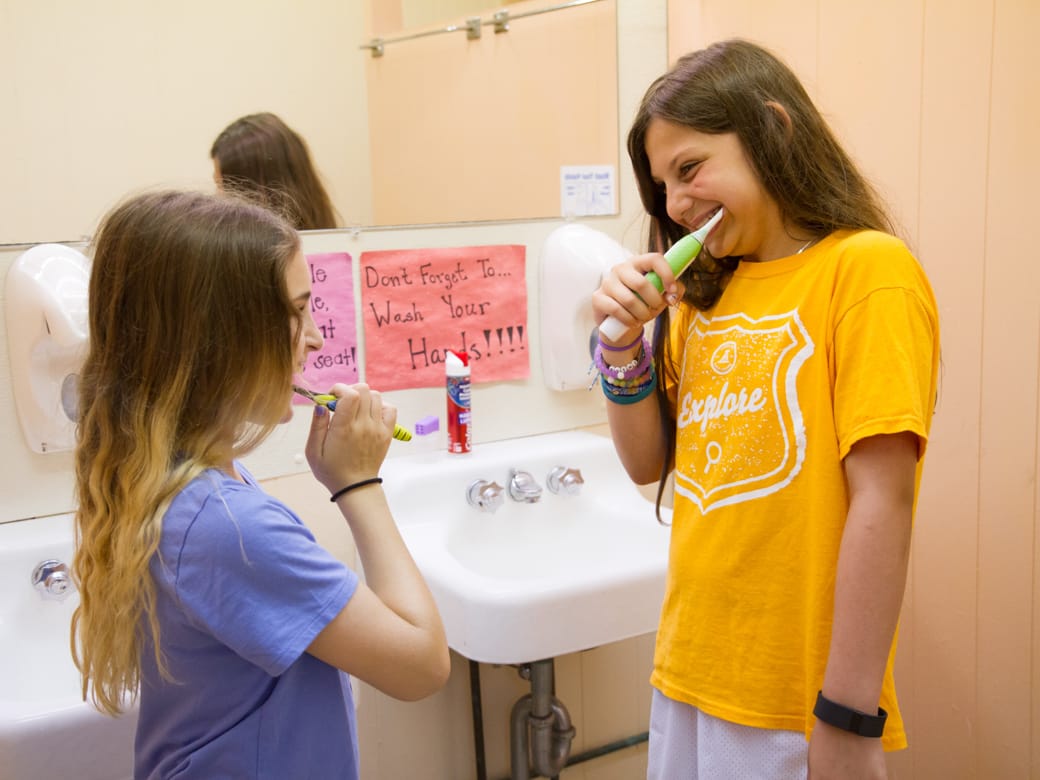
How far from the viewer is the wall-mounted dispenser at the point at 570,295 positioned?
1572mm

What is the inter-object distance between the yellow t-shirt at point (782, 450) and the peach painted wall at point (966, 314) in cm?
58

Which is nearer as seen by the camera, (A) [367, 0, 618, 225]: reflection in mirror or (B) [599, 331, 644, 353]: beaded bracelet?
(B) [599, 331, 644, 353]: beaded bracelet

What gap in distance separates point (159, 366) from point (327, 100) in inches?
31.5

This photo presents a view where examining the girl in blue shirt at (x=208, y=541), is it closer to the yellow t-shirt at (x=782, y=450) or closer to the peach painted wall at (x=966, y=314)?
the yellow t-shirt at (x=782, y=450)

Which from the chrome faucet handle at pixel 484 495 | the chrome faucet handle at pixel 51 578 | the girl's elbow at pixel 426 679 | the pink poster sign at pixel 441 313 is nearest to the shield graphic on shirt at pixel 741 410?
the girl's elbow at pixel 426 679

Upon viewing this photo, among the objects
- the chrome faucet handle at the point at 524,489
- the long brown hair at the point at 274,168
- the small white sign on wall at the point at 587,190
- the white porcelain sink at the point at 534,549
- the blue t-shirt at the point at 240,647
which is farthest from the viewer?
the small white sign on wall at the point at 587,190

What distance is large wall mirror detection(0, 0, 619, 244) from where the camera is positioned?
1.24 meters

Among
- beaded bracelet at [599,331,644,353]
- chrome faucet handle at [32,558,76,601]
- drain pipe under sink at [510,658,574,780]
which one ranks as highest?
beaded bracelet at [599,331,644,353]

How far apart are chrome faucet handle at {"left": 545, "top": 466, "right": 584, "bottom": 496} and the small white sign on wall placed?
45 cm

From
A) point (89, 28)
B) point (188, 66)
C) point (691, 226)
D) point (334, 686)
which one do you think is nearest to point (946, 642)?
point (691, 226)

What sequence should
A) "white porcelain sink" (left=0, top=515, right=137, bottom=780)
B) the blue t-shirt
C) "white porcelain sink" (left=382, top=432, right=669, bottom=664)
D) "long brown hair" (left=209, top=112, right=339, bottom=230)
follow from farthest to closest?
1. "long brown hair" (left=209, top=112, right=339, bottom=230)
2. "white porcelain sink" (left=382, top=432, right=669, bottom=664)
3. "white porcelain sink" (left=0, top=515, right=137, bottom=780)
4. the blue t-shirt

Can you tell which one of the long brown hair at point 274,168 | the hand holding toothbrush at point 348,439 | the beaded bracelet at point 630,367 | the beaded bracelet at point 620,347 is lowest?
the hand holding toothbrush at point 348,439

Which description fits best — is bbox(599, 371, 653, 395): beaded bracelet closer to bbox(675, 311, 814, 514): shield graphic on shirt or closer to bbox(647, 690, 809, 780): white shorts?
bbox(675, 311, 814, 514): shield graphic on shirt

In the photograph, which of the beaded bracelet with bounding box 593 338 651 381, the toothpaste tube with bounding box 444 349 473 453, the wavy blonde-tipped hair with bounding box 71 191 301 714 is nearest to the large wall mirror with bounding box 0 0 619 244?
the toothpaste tube with bounding box 444 349 473 453
